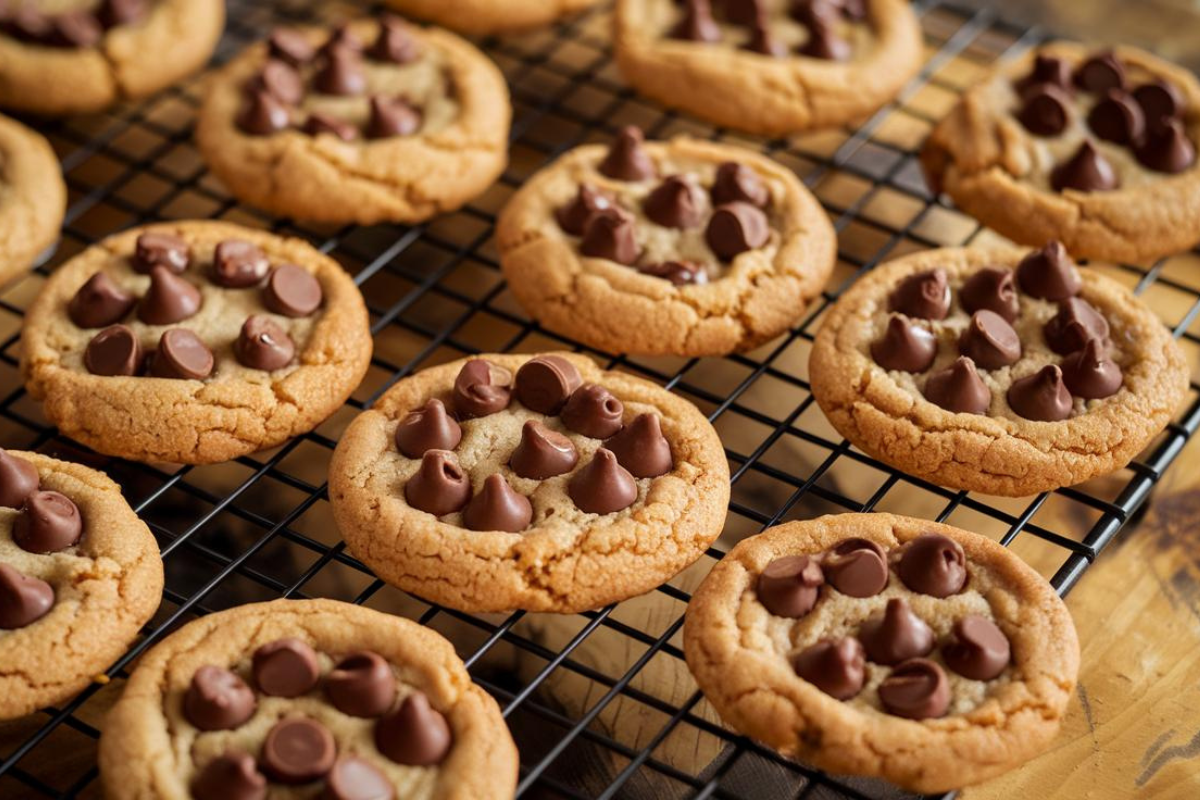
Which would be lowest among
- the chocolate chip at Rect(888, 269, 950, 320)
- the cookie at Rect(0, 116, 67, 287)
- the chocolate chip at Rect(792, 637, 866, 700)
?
the cookie at Rect(0, 116, 67, 287)

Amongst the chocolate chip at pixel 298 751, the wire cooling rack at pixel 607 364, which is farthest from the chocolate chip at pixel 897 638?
the chocolate chip at pixel 298 751

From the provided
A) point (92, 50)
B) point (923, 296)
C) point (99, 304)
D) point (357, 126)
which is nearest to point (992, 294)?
point (923, 296)

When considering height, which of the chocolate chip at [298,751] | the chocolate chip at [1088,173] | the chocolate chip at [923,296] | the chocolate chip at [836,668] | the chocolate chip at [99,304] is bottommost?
the chocolate chip at [99,304]

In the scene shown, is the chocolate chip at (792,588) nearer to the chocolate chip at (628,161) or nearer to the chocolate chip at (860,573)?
the chocolate chip at (860,573)

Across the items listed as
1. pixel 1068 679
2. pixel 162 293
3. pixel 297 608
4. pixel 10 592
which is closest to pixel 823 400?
pixel 1068 679

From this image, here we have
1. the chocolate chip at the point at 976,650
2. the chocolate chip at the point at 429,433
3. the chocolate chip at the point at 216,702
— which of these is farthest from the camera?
the chocolate chip at the point at 429,433

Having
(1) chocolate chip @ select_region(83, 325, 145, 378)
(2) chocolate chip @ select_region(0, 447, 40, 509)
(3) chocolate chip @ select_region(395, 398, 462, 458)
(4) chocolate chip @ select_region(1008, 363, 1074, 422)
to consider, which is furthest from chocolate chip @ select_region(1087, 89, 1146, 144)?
(2) chocolate chip @ select_region(0, 447, 40, 509)

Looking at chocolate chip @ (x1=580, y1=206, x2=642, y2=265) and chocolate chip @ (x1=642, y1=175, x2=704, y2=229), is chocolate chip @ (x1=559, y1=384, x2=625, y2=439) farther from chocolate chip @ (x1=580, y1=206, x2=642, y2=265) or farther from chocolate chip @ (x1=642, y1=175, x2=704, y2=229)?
chocolate chip @ (x1=642, y1=175, x2=704, y2=229)
